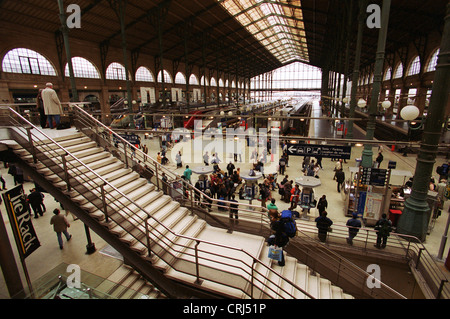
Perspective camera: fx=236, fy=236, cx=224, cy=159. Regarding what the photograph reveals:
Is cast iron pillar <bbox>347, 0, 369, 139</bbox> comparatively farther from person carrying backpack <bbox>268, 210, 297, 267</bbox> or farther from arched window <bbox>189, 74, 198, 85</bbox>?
arched window <bbox>189, 74, 198, 85</bbox>

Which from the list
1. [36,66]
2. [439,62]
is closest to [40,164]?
[439,62]

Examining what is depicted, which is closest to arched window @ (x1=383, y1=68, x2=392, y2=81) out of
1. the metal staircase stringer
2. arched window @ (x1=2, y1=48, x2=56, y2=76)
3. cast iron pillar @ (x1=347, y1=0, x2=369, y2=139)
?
cast iron pillar @ (x1=347, y1=0, x2=369, y2=139)

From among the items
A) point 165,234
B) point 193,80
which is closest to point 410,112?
point 165,234

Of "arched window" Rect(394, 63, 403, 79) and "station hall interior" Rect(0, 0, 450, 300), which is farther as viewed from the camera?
"arched window" Rect(394, 63, 403, 79)

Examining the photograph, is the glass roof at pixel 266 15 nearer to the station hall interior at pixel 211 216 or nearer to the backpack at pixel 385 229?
the station hall interior at pixel 211 216

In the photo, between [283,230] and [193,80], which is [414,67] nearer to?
[283,230]

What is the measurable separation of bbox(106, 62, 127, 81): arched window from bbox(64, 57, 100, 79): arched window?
161cm

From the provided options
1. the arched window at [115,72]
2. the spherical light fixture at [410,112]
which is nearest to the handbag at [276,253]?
the spherical light fixture at [410,112]

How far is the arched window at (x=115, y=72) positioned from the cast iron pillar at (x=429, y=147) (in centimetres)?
2881

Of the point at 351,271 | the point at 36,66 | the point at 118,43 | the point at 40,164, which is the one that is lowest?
the point at 351,271

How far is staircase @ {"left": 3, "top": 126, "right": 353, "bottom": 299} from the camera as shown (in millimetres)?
4461
